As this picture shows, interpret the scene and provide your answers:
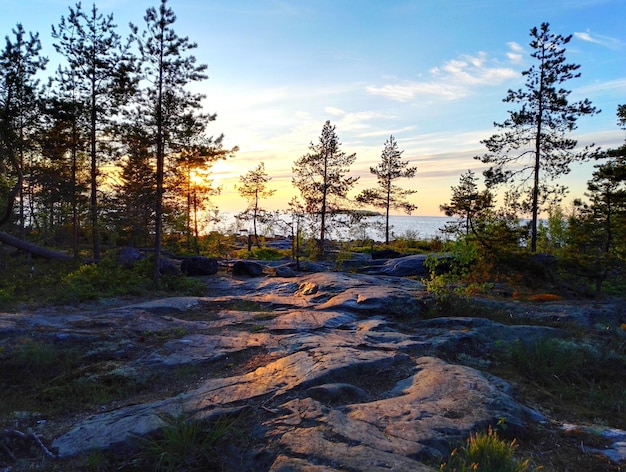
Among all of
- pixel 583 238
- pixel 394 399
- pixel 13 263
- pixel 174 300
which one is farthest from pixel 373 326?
pixel 13 263

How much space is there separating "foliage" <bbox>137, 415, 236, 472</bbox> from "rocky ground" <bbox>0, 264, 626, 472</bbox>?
0.39ft

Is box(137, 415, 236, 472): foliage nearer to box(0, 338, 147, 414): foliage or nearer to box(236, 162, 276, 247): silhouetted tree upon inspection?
box(0, 338, 147, 414): foliage

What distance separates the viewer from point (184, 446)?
4039 millimetres

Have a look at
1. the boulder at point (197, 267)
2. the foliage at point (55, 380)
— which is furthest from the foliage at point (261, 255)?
the foliage at point (55, 380)

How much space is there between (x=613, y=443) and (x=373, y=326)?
16.0ft

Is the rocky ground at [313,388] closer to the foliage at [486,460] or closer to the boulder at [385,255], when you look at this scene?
the foliage at [486,460]

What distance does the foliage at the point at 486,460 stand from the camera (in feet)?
10.9

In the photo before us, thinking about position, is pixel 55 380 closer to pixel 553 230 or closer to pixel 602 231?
pixel 602 231

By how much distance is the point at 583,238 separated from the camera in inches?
573

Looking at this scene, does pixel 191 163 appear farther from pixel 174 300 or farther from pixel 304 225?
pixel 304 225

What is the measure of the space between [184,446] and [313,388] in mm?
1762

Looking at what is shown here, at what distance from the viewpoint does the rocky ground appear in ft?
13.2

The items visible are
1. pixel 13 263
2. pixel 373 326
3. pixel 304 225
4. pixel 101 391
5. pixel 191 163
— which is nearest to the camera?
pixel 101 391

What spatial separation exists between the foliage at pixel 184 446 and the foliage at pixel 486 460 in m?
2.22
